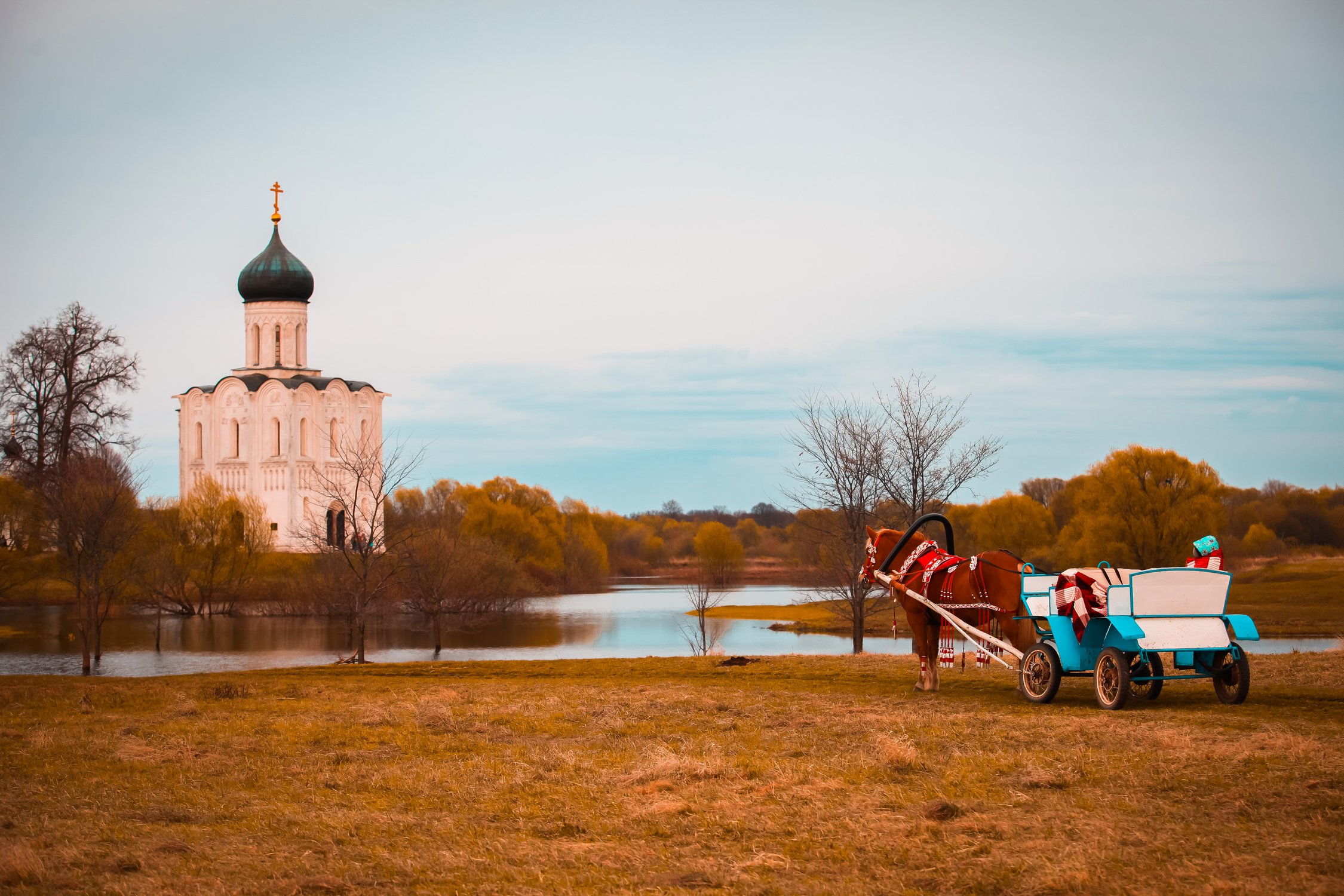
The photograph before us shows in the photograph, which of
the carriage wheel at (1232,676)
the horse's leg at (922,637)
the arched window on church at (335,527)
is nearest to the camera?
the carriage wheel at (1232,676)

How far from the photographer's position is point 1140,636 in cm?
1073

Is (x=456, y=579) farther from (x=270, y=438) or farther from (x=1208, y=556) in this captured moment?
(x=1208, y=556)

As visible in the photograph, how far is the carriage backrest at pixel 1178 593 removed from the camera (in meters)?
10.8

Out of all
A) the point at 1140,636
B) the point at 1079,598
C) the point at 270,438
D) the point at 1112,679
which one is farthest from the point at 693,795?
the point at 270,438

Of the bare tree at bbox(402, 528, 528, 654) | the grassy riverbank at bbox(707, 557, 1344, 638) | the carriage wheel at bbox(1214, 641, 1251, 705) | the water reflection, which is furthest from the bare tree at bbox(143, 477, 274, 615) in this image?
the carriage wheel at bbox(1214, 641, 1251, 705)

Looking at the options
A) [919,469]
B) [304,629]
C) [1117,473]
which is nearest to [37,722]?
[919,469]

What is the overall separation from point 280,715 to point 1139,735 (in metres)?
8.94

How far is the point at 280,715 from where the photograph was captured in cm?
1305

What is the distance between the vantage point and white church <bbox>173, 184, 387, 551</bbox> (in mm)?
79312

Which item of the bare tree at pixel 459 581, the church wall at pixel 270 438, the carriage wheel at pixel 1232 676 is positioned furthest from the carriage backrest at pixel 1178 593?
the church wall at pixel 270 438

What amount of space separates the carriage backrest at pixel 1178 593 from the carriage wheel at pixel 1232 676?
0.63 meters

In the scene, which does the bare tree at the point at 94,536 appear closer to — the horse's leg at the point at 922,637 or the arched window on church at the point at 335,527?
the horse's leg at the point at 922,637

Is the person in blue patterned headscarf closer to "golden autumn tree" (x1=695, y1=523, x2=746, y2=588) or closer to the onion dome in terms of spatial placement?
"golden autumn tree" (x1=695, y1=523, x2=746, y2=588)

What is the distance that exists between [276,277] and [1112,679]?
7678cm
